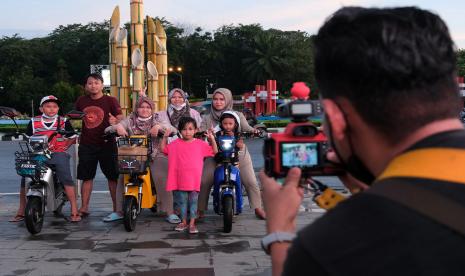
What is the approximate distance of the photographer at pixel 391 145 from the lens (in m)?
1.03

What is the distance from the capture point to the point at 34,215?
20.3 ft

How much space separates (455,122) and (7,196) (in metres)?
9.08

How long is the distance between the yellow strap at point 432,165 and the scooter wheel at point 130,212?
5406 mm

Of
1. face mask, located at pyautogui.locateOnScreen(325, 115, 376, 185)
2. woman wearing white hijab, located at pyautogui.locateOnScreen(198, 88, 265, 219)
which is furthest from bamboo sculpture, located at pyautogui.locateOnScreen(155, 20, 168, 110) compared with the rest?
face mask, located at pyautogui.locateOnScreen(325, 115, 376, 185)

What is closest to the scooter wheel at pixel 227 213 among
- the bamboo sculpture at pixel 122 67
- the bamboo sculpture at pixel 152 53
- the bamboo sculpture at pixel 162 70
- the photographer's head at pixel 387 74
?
the photographer's head at pixel 387 74

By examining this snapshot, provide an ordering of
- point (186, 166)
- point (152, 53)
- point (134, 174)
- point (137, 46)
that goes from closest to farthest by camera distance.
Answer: point (186, 166), point (134, 174), point (137, 46), point (152, 53)

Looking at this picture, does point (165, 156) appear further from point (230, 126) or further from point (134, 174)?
point (230, 126)

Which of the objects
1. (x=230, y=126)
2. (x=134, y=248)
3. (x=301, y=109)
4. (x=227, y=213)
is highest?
(x=301, y=109)

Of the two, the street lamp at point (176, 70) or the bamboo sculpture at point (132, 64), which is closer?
the bamboo sculpture at point (132, 64)

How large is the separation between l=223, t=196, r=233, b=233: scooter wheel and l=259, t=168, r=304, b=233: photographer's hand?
468 centimetres

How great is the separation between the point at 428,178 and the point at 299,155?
0.74 m

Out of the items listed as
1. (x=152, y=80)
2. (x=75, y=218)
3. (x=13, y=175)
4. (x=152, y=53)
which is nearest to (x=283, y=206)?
(x=75, y=218)

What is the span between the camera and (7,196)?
9.26 metres

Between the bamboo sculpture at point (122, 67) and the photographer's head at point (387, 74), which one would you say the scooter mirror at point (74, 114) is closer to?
the photographer's head at point (387, 74)
